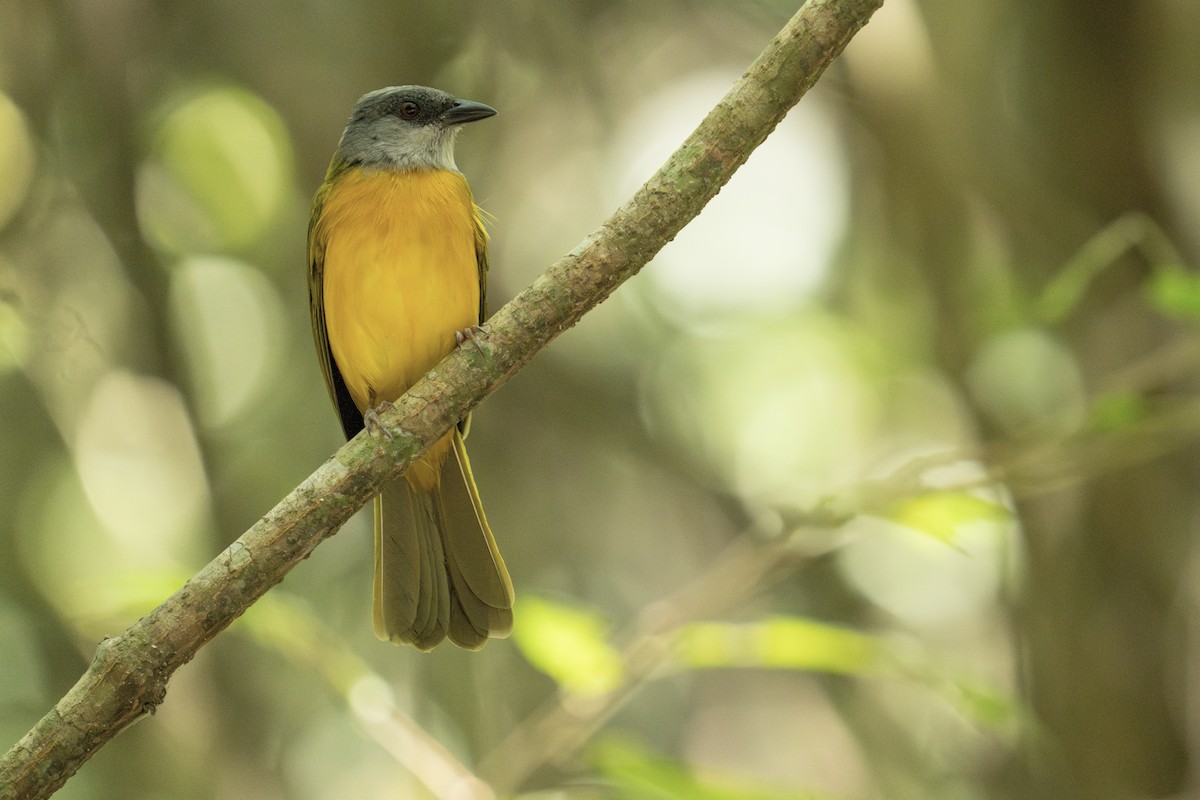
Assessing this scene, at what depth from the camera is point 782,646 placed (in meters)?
2.72

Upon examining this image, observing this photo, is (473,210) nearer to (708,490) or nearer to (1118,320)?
(708,490)

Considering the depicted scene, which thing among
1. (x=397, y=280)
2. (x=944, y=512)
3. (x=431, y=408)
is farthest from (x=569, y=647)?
(x=397, y=280)

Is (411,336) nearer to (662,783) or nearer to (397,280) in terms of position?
(397,280)

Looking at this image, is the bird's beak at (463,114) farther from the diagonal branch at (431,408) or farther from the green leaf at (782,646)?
the green leaf at (782,646)

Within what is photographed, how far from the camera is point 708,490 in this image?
5.36 m

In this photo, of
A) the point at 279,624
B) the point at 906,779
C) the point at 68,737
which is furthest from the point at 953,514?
the point at 906,779

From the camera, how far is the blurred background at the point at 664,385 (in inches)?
166

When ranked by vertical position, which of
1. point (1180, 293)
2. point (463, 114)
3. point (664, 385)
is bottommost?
point (664, 385)

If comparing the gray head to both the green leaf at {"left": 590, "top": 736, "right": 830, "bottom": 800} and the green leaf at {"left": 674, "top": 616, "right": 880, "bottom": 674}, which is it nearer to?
the green leaf at {"left": 674, "top": 616, "right": 880, "bottom": 674}

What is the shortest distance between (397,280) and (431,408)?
1063mm

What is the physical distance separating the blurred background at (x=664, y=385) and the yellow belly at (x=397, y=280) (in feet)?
2.43

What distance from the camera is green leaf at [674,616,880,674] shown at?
2.70 meters

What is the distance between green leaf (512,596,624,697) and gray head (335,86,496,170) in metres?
1.71

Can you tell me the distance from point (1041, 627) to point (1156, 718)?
0.47m
